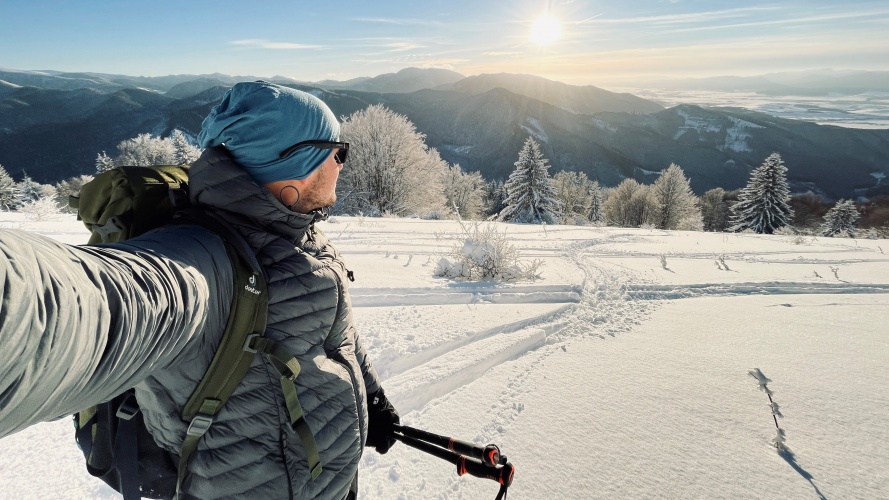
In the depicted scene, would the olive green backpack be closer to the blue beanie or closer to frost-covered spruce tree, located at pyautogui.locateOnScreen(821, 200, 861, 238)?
the blue beanie

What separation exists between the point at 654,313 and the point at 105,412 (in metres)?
4.31

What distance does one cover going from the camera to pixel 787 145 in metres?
111

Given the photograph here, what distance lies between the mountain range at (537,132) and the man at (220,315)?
90.2 metres

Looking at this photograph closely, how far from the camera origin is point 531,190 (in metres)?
29.8

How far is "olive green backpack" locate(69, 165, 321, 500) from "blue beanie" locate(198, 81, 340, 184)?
0.61 feet

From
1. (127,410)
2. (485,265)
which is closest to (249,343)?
(127,410)

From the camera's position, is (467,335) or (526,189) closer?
(467,335)

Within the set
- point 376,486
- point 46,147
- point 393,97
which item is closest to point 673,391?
point 376,486

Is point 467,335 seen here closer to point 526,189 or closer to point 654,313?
point 654,313

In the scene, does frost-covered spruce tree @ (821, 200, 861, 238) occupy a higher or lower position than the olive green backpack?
lower

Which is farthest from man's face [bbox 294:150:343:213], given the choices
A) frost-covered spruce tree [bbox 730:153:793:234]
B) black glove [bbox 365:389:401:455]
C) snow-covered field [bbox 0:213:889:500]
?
frost-covered spruce tree [bbox 730:153:793:234]

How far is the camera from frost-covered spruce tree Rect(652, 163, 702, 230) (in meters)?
39.8

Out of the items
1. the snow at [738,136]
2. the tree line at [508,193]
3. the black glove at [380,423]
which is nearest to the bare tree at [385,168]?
the tree line at [508,193]

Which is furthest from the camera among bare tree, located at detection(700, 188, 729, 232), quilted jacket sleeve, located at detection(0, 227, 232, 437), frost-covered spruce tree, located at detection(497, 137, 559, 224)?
bare tree, located at detection(700, 188, 729, 232)
